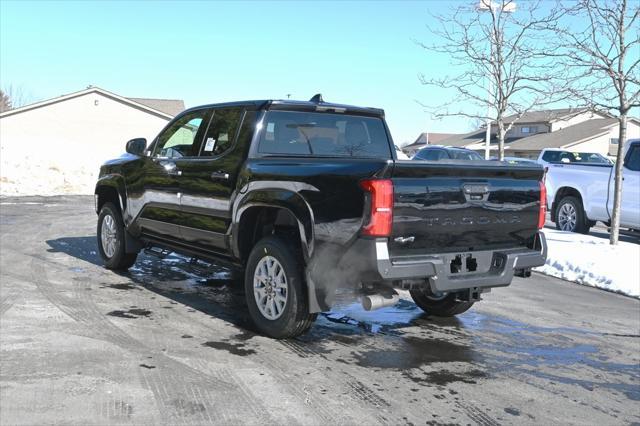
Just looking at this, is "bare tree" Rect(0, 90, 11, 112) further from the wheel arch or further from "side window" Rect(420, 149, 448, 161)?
the wheel arch

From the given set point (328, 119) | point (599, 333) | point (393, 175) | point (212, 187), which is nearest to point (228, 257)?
point (212, 187)

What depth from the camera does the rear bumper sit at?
446 centimetres

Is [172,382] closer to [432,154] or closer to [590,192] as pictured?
[590,192]

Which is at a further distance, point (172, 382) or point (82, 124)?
point (82, 124)

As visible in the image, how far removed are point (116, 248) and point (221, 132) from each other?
8.23 ft

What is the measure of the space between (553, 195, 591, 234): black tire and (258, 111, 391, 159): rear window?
8413mm

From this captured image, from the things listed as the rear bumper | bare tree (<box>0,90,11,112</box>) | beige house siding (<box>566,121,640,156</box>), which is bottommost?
the rear bumper

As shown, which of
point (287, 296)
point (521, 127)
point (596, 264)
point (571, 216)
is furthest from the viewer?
point (521, 127)

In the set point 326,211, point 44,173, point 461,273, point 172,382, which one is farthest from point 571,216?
point 44,173

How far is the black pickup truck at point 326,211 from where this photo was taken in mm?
4543

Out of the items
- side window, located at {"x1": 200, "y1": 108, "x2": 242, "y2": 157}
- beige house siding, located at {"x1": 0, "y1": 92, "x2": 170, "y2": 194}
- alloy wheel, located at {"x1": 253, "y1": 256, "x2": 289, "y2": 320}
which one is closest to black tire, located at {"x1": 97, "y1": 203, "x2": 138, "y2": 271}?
side window, located at {"x1": 200, "y1": 108, "x2": 242, "y2": 157}

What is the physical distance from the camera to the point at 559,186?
14.0m

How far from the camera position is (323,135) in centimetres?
A: 620

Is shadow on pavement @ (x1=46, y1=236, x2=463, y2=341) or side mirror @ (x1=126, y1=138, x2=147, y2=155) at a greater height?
side mirror @ (x1=126, y1=138, x2=147, y2=155)
